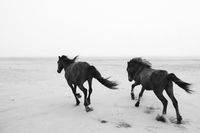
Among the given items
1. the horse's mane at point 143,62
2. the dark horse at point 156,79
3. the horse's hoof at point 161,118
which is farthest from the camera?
the horse's mane at point 143,62

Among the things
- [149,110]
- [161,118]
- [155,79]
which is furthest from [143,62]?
[161,118]

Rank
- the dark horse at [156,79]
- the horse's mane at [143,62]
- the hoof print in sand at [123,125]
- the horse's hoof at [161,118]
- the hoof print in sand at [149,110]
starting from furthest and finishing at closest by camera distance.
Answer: the horse's mane at [143,62]
the hoof print in sand at [149,110]
the horse's hoof at [161,118]
the dark horse at [156,79]
the hoof print in sand at [123,125]

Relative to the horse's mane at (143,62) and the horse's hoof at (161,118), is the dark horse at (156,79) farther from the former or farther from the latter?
the horse's hoof at (161,118)

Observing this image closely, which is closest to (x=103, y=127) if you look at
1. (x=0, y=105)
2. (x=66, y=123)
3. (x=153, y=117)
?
(x=66, y=123)

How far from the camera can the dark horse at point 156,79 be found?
5.25m

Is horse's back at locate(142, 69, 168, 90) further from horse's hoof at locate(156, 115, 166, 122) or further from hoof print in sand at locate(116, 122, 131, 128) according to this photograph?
hoof print in sand at locate(116, 122, 131, 128)

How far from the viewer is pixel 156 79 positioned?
5.40 m

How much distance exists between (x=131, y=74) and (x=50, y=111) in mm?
3023

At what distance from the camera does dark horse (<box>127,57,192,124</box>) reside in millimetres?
5254

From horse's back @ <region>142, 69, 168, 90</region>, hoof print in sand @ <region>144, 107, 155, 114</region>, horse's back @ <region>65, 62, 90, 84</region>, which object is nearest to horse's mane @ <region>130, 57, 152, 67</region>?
horse's back @ <region>142, 69, 168, 90</region>

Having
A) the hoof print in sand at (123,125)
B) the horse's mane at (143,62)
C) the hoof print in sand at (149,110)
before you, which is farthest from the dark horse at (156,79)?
the hoof print in sand at (123,125)

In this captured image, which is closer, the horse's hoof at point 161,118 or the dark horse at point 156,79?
the dark horse at point 156,79

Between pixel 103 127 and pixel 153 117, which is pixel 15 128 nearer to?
pixel 103 127

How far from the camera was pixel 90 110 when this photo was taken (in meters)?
6.18
